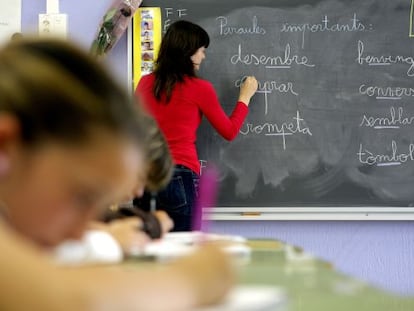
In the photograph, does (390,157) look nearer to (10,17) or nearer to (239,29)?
(239,29)

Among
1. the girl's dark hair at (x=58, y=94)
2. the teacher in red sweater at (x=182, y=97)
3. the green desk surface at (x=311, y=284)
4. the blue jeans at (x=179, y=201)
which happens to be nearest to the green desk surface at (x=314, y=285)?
the green desk surface at (x=311, y=284)

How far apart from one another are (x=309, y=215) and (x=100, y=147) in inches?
109

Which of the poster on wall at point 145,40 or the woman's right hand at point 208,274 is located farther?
the poster on wall at point 145,40

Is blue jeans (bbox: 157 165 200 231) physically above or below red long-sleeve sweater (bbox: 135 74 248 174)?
below

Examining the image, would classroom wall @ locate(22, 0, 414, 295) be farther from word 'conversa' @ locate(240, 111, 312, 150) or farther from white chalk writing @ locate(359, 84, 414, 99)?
white chalk writing @ locate(359, 84, 414, 99)

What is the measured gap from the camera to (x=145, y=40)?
10.9 feet

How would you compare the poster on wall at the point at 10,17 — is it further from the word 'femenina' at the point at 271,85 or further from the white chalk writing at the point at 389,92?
the white chalk writing at the point at 389,92

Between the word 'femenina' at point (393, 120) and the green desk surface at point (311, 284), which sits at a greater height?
the word 'femenina' at point (393, 120)

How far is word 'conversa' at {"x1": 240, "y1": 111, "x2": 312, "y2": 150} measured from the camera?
3268 millimetres

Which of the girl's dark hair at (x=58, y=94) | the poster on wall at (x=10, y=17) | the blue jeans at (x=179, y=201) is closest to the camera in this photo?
the girl's dark hair at (x=58, y=94)

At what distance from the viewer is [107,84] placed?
22.9 inches

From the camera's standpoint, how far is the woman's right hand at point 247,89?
3.25m

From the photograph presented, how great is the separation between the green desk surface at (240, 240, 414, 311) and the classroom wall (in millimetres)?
1794

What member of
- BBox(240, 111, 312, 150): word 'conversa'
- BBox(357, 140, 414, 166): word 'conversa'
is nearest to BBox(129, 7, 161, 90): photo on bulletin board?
BBox(240, 111, 312, 150): word 'conversa'
